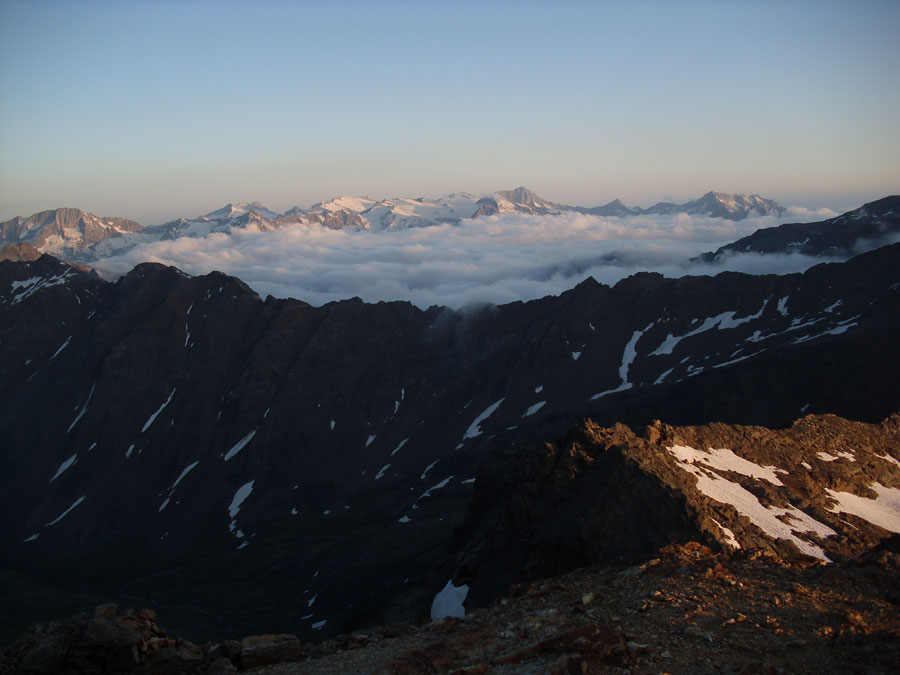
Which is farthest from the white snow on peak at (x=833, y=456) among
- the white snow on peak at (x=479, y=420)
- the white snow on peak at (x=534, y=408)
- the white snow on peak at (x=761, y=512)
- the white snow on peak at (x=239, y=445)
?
the white snow on peak at (x=239, y=445)

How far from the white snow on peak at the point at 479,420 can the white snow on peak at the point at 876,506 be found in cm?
10874

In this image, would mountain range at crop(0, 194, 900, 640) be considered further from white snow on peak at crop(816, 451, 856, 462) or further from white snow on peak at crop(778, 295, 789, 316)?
white snow on peak at crop(778, 295, 789, 316)

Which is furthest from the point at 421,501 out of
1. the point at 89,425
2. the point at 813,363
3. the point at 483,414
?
the point at 89,425

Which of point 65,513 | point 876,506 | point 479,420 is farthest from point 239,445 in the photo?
point 876,506

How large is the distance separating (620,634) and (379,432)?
532ft

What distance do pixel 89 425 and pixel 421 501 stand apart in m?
125

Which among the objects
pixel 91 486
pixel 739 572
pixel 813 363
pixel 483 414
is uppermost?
pixel 739 572

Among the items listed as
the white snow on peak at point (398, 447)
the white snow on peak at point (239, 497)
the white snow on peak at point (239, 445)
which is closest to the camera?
the white snow on peak at point (239, 497)

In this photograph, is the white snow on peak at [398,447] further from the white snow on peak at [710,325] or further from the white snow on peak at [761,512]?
the white snow on peak at [761,512]

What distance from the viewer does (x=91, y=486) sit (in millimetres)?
178875

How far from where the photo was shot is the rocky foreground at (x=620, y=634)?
58.4 feet

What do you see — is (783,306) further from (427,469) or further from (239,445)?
(239,445)

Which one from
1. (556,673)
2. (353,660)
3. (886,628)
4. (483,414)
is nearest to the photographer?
(556,673)

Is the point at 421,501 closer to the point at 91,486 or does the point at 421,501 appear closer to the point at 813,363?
the point at 813,363
